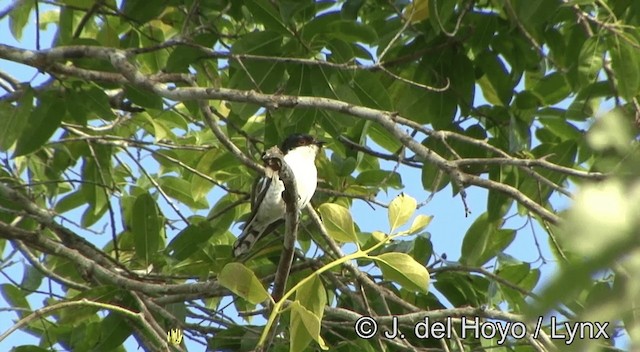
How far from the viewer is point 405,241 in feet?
14.9

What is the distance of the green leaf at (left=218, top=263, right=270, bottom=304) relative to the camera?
2523 millimetres

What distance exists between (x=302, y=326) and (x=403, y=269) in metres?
0.33

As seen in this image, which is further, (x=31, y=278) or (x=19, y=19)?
(x=19, y=19)

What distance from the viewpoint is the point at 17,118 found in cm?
417

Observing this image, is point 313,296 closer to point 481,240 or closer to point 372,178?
point 481,240

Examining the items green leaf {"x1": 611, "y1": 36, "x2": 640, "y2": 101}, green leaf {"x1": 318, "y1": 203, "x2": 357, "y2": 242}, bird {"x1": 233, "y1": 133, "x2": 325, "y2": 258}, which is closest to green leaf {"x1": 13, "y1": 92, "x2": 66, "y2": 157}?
bird {"x1": 233, "y1": 133, "x2": 325, "y2": 258}

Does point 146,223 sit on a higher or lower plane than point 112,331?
higher

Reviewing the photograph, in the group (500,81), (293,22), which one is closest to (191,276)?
(293,22)

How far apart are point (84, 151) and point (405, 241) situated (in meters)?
2.23

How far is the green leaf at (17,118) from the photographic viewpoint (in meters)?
4.16

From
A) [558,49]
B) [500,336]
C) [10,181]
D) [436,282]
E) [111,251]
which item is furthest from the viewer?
[111,251]

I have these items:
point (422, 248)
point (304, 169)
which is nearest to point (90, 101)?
point (304, 169)

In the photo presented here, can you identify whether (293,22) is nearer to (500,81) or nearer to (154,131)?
(500,81)

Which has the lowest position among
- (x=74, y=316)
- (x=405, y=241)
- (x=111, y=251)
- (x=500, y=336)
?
(x=500, y=336)
